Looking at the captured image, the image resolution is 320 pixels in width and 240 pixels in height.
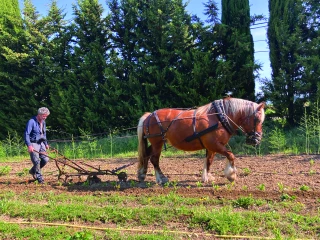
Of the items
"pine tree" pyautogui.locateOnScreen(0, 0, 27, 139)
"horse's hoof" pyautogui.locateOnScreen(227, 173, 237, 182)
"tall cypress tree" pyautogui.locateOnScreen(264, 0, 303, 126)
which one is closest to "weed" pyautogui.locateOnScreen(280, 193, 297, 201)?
"horse's hoof" pyautogui.locateOnScreen(227, 173, 237, 182)

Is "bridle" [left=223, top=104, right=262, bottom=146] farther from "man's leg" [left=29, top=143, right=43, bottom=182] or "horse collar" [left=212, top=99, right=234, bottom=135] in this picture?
"man's leg" [left=29, top=143, right=43, bottom=182]

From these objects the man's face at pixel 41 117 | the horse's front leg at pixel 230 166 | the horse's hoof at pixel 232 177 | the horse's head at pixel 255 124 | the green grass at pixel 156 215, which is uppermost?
the man's face at pixel 41 117

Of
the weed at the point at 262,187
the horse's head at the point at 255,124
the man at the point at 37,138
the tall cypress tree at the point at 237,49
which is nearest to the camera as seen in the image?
the weed at the point at 262,187

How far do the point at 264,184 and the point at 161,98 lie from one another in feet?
22.4

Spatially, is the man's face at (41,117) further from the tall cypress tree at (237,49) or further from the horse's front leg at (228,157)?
the tall cypress tree at (237,49)

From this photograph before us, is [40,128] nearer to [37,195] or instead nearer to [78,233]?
[37,195]

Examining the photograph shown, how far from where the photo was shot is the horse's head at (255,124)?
18.8 ft

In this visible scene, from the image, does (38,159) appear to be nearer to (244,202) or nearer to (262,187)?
(244,202)

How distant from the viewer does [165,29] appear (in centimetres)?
1186

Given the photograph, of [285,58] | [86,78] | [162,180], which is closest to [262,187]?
[162,180]

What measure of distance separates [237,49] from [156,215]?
25.9 feet

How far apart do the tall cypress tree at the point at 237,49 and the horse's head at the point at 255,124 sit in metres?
5.07

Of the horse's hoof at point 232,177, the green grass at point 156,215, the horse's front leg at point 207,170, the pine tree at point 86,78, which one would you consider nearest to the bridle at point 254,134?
the horse's hoof at point 232,177

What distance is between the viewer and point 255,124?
5738mm
